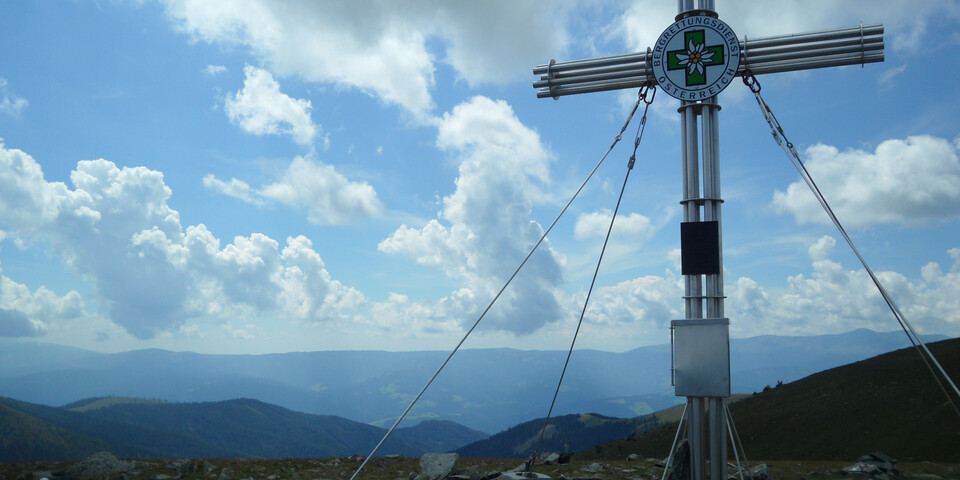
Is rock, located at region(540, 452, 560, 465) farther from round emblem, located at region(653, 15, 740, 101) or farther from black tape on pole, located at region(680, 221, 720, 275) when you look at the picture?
round emblem, located at region(653, 15, 740, 101)

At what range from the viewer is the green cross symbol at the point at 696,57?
39.1ft

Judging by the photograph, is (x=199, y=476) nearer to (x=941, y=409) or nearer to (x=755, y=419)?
(x=941, y=409)

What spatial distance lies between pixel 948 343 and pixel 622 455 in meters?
37.8

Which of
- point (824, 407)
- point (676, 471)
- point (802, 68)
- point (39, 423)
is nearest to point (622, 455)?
point (824, 407)

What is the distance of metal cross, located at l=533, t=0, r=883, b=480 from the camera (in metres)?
11.6

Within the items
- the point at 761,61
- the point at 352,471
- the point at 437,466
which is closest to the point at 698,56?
the point at 761,61

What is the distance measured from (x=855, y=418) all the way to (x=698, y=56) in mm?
43854

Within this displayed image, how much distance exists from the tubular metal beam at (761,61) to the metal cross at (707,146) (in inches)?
0.8

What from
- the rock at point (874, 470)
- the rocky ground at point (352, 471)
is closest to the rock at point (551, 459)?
the rocky ground at point (352, 471)

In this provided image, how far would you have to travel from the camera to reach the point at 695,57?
39.4 feet

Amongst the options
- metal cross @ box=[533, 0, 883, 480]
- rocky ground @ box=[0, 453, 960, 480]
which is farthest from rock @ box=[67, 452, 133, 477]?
metal cross @ box=[533, 0, 883, 480]

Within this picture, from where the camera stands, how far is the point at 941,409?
132 feet

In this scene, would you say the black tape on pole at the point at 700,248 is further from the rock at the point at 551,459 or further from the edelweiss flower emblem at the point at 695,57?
the rock at the point at 551,459

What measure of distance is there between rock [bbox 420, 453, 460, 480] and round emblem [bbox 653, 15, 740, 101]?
13.7 m
